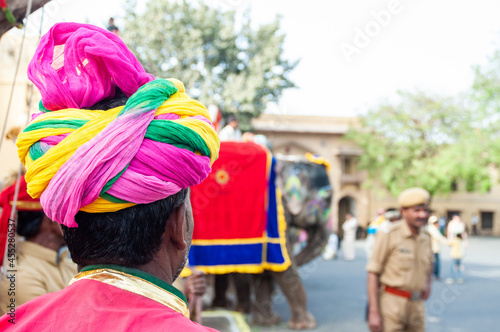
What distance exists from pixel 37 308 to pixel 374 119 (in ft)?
77.8

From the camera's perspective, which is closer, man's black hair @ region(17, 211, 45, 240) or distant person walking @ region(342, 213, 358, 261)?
man's black hair @ region(17, 211, 45, 240)

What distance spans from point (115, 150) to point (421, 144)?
2379 cm

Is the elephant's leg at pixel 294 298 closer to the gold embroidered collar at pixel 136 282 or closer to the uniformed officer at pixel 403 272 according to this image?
the uniformed officer at pixel 403 272

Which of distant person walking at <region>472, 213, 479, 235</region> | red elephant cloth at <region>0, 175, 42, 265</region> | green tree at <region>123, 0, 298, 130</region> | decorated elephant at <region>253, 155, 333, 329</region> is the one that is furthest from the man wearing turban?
distant person walking at <region>472, 213, 479, 235</region>

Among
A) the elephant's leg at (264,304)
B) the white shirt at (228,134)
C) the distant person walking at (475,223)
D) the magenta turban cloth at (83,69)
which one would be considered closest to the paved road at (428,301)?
the elephant's leg at (264,304)


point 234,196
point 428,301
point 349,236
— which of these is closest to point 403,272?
point 234,196

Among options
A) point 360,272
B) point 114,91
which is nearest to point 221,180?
point 114,91

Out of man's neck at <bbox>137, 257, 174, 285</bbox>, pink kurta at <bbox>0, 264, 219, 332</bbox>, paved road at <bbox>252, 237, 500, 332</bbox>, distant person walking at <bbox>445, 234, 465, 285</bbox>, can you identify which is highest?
man's neck at <bbox>137, 257, 174, 285</bbox>

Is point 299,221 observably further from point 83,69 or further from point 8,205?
point 83,69

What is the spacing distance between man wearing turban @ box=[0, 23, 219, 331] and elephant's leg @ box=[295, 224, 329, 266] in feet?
20.3

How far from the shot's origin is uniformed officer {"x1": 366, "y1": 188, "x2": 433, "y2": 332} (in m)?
3.32

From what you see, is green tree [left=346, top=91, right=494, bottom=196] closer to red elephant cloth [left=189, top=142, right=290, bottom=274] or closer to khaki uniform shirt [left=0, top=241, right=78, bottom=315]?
red elephant cloth [left=189, top=142, right=290, bottom=274]

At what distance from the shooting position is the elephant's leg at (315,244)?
7.04 meters

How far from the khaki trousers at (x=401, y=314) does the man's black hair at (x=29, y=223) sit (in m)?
2.41
